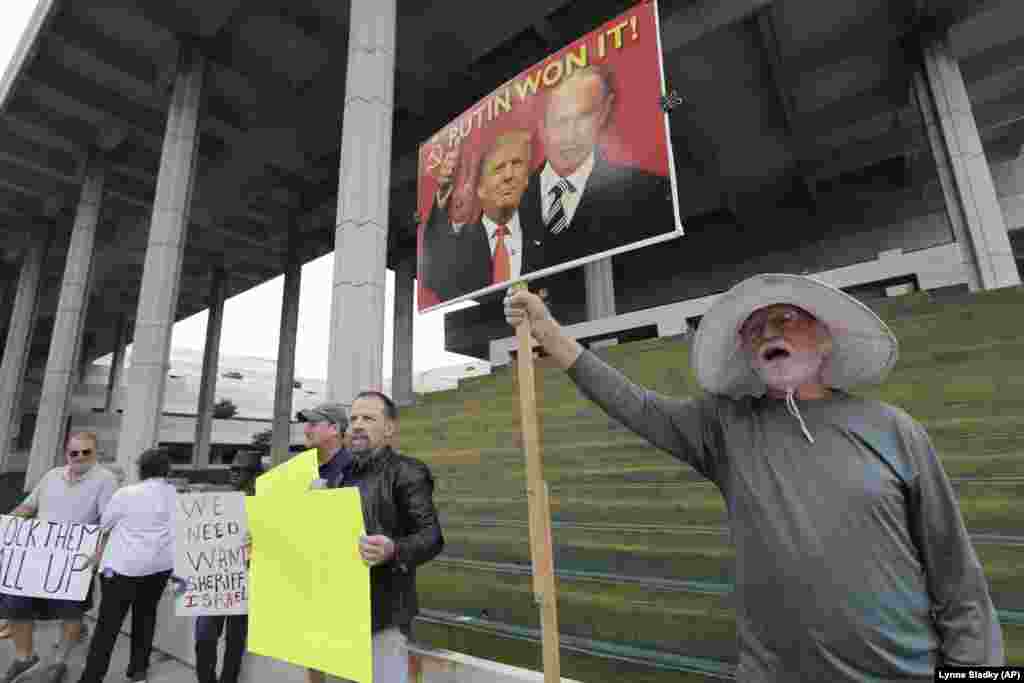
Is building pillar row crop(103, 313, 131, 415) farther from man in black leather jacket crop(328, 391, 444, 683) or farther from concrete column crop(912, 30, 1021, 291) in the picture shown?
concrete column crop(912, 30, 1021, 291)

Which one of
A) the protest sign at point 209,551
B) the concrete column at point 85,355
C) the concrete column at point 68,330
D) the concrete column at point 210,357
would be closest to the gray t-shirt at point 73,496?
the protest sign at point 209,551

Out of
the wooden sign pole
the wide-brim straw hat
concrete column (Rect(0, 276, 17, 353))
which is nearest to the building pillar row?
concrete column (Rect(0, 276, 17, 353))

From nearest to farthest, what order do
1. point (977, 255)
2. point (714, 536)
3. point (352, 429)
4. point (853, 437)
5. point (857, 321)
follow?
point (853, 437)
point (857, 321)
point (352, 429)
point (714, 536)
point (977, 255)

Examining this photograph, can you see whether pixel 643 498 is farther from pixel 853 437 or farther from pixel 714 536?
pixel 853 437

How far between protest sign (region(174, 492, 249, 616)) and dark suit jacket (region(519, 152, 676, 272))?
2.45m

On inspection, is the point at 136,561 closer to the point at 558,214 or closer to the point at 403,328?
the point at 558,214

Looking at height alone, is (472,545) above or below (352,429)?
below

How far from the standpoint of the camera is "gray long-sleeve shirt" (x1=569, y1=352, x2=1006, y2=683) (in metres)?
1.12

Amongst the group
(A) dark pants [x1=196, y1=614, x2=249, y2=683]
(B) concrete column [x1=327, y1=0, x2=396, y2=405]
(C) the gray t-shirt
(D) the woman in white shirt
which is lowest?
(A) dark pants [x1=196, y1=614, x2=249, y2=683]

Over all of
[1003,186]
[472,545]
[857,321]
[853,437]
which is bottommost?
[472,545]

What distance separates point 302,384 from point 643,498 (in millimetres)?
64744

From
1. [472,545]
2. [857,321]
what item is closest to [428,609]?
[472,545]

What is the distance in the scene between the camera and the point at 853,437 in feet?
4.03

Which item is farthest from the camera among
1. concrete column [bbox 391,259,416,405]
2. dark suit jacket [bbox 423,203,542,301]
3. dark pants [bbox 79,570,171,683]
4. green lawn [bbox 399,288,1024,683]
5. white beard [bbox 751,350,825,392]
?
concrete column [bbox 391,259,416,405]
